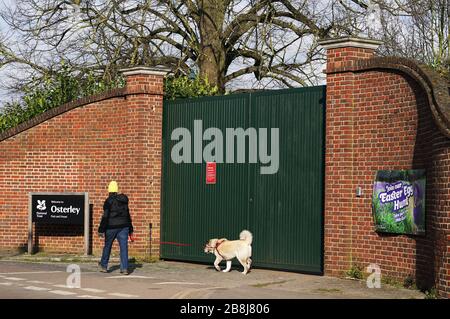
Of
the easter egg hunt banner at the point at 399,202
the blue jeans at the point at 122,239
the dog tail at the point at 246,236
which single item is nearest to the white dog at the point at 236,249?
the dog tail at the point at 246,236

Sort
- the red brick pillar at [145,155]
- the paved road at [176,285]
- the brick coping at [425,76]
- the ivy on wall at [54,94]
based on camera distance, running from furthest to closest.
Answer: the ivy on wall at [54,94] → the red brick pillar at [145,155] → the brick coping at [425,76] → the paved road at [176,285]

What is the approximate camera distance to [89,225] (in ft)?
65.8

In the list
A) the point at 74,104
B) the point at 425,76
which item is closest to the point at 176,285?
the point at 425,76

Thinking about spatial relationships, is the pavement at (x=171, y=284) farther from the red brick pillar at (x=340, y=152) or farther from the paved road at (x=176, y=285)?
the red brick pillar at (x=340, y=152)

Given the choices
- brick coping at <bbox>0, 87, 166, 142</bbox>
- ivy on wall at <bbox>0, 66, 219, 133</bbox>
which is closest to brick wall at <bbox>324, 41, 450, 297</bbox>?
brick coping at <bbox>0, 87, 166, 142</bbox>

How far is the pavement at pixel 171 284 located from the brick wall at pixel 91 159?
1977mm

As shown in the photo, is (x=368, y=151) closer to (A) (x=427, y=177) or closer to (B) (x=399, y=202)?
(B) (x=399, y=202)

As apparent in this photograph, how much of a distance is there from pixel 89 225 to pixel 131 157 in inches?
79.6

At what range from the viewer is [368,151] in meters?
15.4

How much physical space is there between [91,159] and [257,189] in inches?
185

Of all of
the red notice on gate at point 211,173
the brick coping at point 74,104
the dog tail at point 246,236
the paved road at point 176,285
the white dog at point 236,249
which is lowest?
the paved road at point 176,285

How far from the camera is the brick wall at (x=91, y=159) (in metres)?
19.2

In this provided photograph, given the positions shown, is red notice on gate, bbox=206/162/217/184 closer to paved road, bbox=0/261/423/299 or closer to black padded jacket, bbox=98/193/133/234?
paved road, bbox=0/261/423/299
